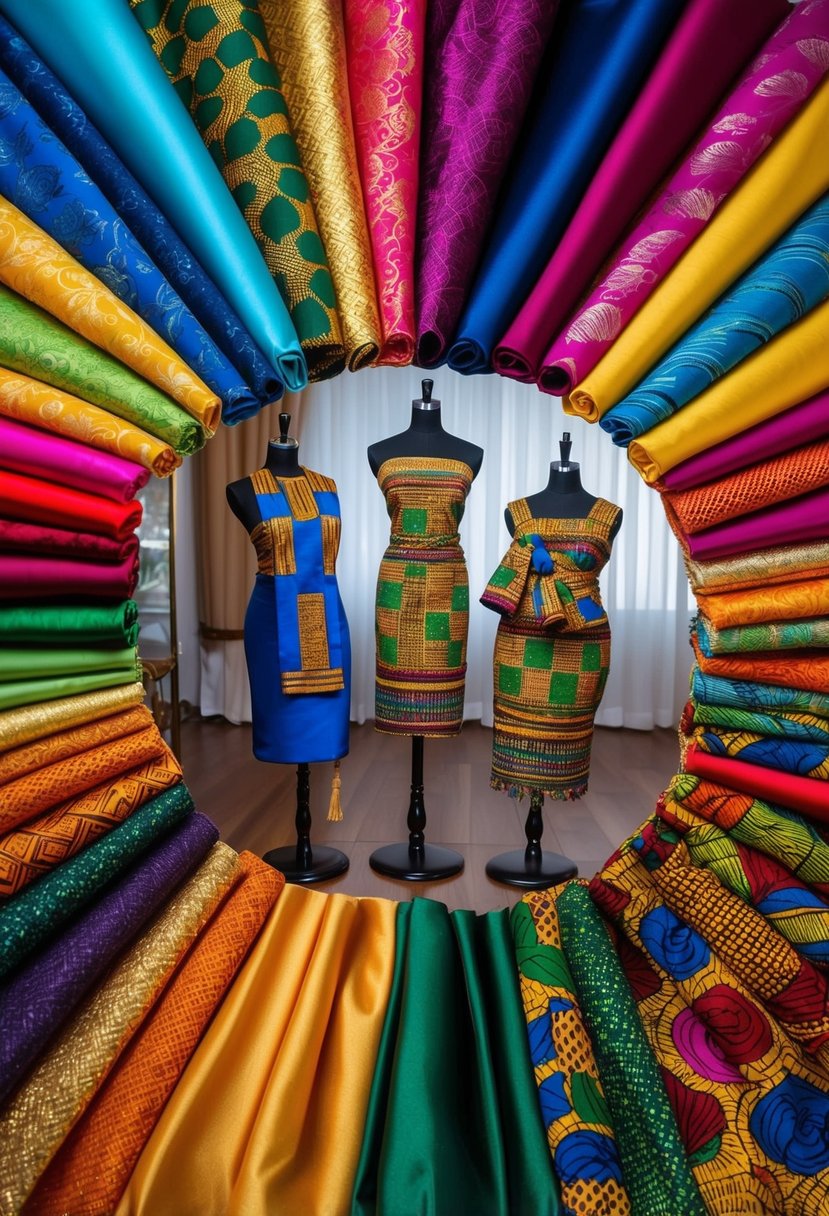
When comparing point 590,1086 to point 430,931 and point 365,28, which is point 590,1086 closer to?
point 430,931

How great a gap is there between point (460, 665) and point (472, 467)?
641 millimetres

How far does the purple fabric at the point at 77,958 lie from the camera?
510 millimetres

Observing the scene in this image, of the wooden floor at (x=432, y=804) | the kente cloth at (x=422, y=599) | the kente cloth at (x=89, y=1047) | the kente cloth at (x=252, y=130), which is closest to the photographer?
the kente cloth at (x=89, y=1047)

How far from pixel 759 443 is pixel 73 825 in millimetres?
588

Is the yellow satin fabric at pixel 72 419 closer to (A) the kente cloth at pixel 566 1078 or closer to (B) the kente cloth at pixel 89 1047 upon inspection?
(B) the kente cloth at pixel 89 1047

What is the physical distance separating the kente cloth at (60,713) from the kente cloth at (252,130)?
33cm

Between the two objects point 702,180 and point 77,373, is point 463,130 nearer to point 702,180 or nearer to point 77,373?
point 702,180

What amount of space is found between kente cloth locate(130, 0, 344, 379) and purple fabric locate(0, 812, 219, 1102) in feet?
1.44

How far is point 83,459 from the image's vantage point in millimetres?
643

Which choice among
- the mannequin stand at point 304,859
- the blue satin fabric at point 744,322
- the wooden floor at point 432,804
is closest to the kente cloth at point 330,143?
the blue satin fabric at point 744,322

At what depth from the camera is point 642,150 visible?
0.72 metres

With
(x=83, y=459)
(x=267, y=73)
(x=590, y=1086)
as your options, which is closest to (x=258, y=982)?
(x=590, y=1086)

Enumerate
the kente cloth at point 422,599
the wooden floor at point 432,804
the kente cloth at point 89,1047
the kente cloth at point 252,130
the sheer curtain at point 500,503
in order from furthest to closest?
the sheer curtain at point 500,503 < the wooden floor at point 432,804 < the kente cloth at point 422,599 < the kente cloth at point 252,130 < the kente cloth at point 89,1047

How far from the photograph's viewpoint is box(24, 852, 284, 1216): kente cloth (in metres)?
0.54
